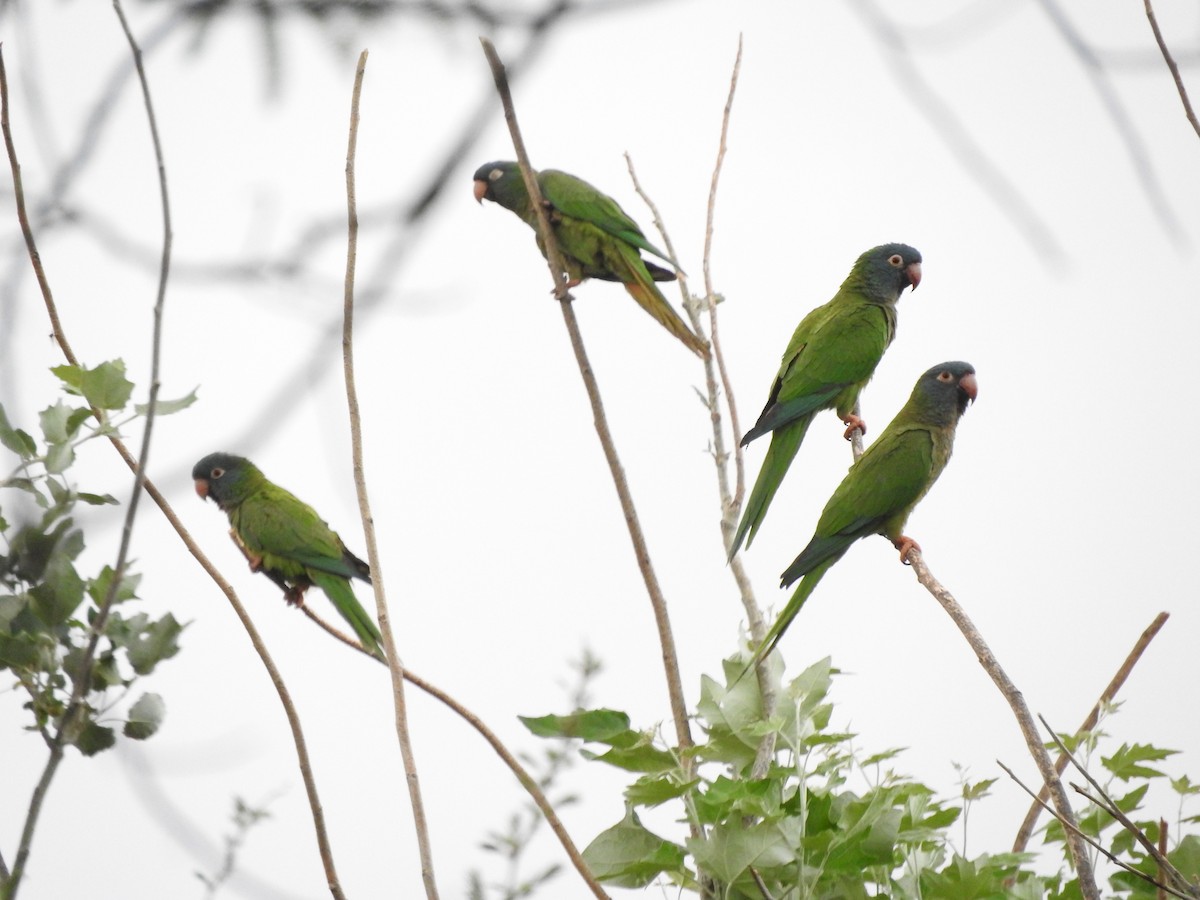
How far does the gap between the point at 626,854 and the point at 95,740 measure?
868 millimetres

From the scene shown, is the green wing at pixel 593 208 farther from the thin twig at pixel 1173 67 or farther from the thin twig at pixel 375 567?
the thin twig at pixel 1173 67

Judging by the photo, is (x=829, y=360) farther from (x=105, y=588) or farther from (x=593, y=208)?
(x=105, y=588)

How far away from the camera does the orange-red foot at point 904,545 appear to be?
3602 mm

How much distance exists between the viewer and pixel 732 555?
2.57m

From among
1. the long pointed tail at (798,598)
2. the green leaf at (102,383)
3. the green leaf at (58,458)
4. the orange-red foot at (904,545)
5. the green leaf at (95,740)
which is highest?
the orange-red foot at (904,545)

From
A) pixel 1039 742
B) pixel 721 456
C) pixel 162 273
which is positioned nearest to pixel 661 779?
pixel 1039 742

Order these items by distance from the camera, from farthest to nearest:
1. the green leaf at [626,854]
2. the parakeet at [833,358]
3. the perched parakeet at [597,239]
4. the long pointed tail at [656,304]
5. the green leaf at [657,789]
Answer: the perched parakeet at [597,239] → the long pointed tail at [656,304] → the parakeet at [833,358] → the green leaf at [626,854] → the green leaf at [657,789]

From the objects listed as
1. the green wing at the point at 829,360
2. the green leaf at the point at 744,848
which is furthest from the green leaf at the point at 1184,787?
the green wing at the point at 829,360

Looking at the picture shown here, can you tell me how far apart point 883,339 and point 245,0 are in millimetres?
3861

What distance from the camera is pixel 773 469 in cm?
409

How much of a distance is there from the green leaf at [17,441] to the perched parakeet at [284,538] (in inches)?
94.3

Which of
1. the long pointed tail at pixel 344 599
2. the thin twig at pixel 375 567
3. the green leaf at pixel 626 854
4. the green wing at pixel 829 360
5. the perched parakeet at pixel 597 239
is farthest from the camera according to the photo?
the perched parakeet at pixel 597 239

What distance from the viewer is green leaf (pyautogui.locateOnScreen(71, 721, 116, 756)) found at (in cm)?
189

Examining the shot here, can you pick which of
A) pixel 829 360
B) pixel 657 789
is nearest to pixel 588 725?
pixel 657 789
